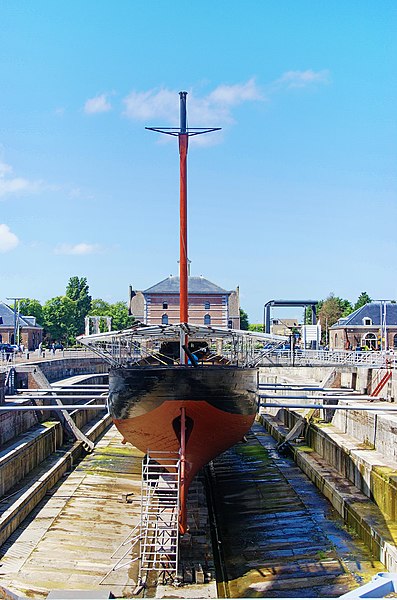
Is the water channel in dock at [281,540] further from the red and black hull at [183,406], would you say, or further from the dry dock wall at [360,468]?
the red and black hull at [183,406]

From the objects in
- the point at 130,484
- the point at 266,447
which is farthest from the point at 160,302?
the point at 130,484

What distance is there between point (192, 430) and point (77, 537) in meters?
3.57

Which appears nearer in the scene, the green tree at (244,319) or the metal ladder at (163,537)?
the metal ladder at (163,537)

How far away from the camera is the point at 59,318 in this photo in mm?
84438

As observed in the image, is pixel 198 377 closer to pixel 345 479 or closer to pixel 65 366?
pixel 345 479

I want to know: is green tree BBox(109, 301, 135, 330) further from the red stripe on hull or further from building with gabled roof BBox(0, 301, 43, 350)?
the red stripe on hull

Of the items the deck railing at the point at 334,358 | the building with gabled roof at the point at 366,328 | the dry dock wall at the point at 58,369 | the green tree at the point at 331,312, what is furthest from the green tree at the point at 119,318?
the deck railing at the point at 334,358

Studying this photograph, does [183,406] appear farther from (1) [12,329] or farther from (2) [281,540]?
(1) [12,329]

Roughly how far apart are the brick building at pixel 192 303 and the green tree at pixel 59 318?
28.4 metres

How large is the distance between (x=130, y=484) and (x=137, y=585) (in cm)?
723

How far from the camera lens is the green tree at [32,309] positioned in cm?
8352

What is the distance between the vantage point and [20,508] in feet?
45.6

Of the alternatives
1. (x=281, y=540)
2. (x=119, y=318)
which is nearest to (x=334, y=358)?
(x=281, y=540)

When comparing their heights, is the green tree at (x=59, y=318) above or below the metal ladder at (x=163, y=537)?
Result: above
